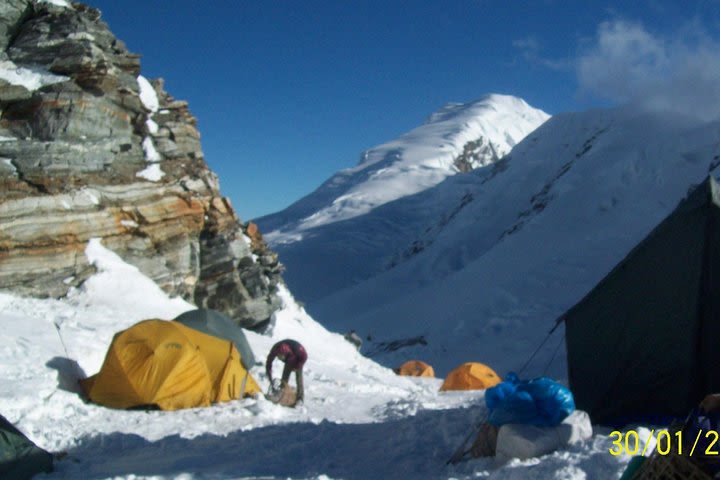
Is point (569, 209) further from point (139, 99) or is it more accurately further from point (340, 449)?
point (340, 449)

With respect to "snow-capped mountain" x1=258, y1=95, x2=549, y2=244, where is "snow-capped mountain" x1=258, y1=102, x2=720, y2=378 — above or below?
below

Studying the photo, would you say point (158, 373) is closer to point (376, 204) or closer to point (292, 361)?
point (292, 361)

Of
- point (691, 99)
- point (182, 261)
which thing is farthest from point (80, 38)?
point (691, 99)

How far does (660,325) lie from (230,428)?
5879mm

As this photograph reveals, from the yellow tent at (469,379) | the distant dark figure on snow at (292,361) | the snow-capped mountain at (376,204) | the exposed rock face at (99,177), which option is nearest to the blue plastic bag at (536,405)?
the distant dark figure on snow at (292,361)

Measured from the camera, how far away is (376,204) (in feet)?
381

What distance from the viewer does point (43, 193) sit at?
16.5m

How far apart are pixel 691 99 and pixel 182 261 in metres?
40.1

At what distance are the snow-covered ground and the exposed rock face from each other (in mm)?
2091

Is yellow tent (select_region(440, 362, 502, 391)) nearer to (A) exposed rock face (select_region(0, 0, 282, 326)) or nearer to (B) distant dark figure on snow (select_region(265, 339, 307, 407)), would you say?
(B) distant dark figure on snow (select_region(265, 339, 307, 407))

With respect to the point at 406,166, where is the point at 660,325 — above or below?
below

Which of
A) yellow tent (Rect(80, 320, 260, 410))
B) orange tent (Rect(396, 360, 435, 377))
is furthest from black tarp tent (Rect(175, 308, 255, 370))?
orange tent (Rect(396, 360, 435, 377))

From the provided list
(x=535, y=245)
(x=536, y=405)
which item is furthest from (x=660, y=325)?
(x=535, y=245)

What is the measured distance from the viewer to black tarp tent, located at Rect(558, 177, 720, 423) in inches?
303
